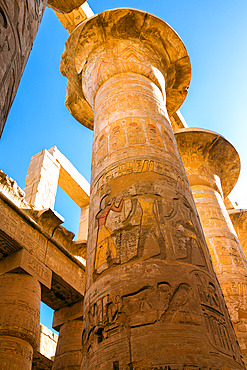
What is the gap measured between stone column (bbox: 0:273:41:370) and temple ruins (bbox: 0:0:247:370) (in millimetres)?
15

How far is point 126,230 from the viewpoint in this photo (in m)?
3.01

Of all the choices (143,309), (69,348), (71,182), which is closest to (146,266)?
(143,309)

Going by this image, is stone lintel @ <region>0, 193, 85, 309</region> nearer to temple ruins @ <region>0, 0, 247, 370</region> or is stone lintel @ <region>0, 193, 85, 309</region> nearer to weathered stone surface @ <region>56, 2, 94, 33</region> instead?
temple ruins @ <region>0, 0, 247, 370</region>

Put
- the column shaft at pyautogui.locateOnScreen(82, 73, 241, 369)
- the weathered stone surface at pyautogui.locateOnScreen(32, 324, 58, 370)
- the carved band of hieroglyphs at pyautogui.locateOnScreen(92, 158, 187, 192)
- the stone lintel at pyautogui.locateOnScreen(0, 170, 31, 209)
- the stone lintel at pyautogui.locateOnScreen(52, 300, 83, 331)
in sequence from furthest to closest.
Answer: the weathered stone surface at pyautogui.locateOnScreen(32, 324, 58, 370) → the stone lintel at pyautogui.locateOnScreen(52, 300, 83, 331) → the stone lintel at pyautogui.locateOnScreen(0, 170, 31, 209) → the carved band of hieroglyphs at pyautogui.locateOnScreen(92, 158, 187, 192) → the column shaft at pyautogui.locateOnScreen(82, 73, 241, 369)

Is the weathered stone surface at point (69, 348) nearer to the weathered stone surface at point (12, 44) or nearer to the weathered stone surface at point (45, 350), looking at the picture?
the weathered stone surface at point (45, 350)

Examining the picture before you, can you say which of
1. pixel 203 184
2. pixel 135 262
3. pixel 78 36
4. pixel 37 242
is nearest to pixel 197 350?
pixel 135 262

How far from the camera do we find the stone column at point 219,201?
5684mm

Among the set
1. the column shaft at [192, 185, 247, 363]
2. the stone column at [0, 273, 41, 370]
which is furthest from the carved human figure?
the column shaft at [192, 185, 247, 363]

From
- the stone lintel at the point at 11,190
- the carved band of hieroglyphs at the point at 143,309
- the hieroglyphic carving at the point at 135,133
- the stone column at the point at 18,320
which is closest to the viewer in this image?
the carved band of hieroglyphs at the point at 143,309

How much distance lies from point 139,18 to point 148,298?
499 cm

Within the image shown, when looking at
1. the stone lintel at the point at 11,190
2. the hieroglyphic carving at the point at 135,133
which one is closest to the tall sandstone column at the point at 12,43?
the hieroglyphic carving at the point at 135,133

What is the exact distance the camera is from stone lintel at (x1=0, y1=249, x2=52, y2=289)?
17.0 feet

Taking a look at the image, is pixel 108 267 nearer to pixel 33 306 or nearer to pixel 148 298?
pixel 148 298

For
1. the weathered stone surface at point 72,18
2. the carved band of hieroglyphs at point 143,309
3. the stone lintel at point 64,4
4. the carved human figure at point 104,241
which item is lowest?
the carved band of hieroglyphs at point 143,309
